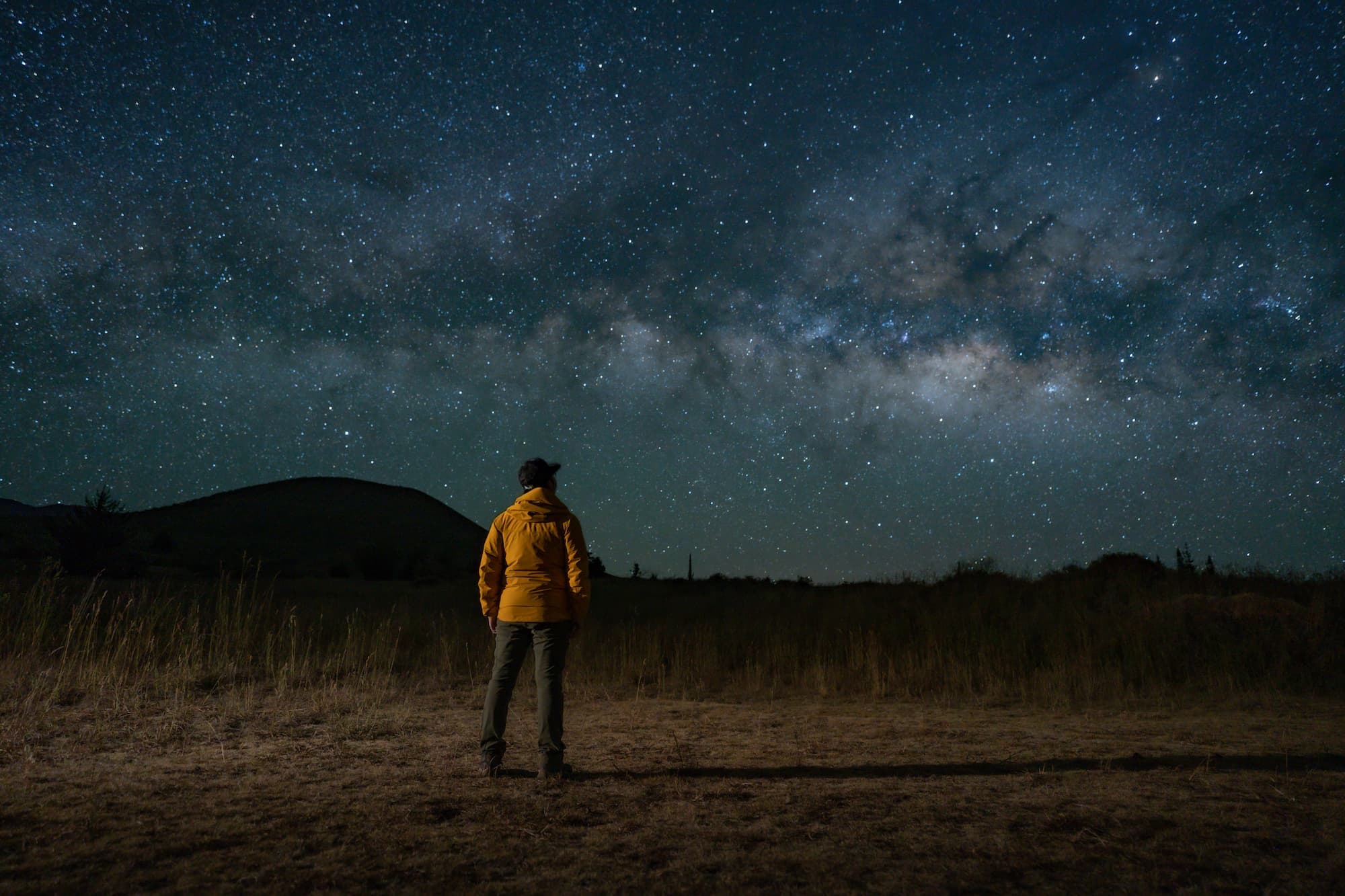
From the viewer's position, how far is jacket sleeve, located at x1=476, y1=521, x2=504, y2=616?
5309 mm

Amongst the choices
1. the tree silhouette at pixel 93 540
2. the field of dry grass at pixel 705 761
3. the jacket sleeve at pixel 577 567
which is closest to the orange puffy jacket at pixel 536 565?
the jacket sleeve at pixel 577 567

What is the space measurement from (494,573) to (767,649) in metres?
7.55

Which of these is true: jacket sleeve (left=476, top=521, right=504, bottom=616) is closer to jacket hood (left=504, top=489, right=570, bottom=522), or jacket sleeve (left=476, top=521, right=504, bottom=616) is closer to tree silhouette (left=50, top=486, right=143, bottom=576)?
jacket hood (left=504, top=489, right=570, bottom=522)

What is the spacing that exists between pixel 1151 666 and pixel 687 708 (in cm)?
694

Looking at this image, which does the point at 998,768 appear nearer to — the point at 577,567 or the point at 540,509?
the point at 577,567

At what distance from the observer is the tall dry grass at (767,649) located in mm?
8867

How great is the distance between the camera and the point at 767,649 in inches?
472

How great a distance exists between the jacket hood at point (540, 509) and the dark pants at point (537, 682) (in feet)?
2.36

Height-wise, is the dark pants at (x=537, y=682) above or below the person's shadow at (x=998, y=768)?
above

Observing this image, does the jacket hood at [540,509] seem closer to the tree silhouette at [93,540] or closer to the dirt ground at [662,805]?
the dirt ground at [662,805]

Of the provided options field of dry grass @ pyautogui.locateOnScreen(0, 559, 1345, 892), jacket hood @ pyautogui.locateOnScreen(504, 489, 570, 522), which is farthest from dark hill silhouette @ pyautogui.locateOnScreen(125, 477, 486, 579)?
jacket hood @ pyautogui.locateOnScreen(504, 489, 570, 522)

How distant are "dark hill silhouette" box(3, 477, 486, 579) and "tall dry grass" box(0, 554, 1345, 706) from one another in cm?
1678

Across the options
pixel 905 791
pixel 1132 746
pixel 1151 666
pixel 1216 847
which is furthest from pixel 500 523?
pixel 1151 666

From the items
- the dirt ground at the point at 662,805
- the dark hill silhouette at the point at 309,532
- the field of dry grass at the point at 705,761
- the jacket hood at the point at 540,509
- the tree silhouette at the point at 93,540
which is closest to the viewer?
the dirt ground at the point at 662,805
